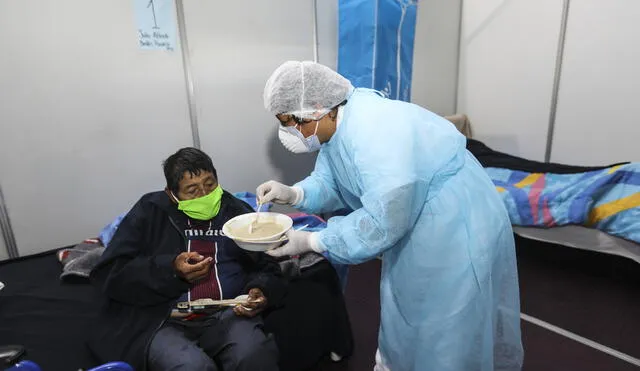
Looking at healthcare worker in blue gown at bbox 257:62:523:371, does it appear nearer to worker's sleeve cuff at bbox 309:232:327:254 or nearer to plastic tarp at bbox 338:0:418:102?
worker's sleeve cuff at bbox 309:232:327:254

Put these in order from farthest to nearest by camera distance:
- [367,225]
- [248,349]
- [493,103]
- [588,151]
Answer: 1. [493,103]
2. [588,151]
3. [248,349]
4. [367,225]

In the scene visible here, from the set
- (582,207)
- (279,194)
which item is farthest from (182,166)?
(582,207)

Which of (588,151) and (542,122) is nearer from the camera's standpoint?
(588,151)

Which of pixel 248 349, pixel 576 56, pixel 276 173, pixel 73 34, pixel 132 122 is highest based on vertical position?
pixel 73 34

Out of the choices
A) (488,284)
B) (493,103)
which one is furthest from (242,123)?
(493,103)

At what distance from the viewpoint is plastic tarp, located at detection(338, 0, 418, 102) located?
228 centimetres

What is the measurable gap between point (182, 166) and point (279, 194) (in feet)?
1.15

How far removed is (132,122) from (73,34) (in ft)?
1.53

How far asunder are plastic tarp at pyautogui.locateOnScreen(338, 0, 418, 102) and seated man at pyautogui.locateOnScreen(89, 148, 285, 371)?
4.09 feet

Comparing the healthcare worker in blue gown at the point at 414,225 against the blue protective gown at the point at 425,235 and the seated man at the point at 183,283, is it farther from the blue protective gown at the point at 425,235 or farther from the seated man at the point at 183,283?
the seated man at the point at 183,283

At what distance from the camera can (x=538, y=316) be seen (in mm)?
2098

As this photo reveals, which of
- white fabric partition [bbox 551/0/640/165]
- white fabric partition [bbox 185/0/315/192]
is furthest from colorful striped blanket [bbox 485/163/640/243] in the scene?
white fabric partition [bbox 185/0/315/192]

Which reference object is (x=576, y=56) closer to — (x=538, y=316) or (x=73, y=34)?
(x=538, y=316)

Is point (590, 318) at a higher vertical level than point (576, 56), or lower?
lower
